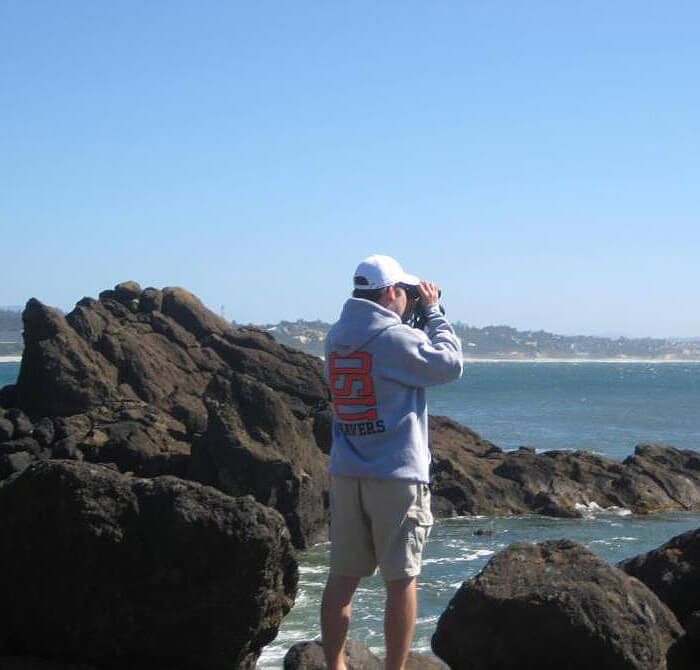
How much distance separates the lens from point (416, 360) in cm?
578

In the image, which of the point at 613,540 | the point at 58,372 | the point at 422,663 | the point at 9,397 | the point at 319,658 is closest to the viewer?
the point at 319,658

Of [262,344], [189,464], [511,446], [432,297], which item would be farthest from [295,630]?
[511,446]

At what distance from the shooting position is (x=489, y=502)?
93.0 feet

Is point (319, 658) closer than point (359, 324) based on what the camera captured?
No

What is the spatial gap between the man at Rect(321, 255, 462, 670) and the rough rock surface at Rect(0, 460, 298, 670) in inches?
39.0

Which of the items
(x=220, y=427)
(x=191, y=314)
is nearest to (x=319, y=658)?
(x=220, y=427)

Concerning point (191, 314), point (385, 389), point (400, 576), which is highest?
point (191, 314)

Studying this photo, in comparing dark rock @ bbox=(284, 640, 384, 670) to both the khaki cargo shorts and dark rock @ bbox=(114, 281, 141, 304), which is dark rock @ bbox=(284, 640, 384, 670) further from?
dark rock @ bbox=(114, 281, 141, 304)

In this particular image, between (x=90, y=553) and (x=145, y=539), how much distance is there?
1.07ft

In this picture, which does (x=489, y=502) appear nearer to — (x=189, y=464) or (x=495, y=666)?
(x=189, y=464)

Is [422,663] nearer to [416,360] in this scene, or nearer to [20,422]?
[416,360]

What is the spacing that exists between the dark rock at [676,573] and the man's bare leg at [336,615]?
3329 millimetres

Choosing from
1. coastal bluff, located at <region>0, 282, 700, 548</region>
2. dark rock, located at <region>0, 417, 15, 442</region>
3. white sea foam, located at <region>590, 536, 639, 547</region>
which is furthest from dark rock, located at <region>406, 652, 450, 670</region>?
dark rock, located at <region>0, 417, 15, 442</region>

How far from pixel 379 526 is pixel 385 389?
682 millimetres
